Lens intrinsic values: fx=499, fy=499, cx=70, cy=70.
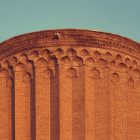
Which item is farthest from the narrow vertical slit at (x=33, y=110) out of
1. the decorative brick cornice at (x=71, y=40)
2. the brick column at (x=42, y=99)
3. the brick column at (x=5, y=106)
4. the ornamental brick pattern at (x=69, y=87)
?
the decorative brick cornice at (x=71, y=40)

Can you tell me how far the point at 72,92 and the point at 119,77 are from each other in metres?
1.36

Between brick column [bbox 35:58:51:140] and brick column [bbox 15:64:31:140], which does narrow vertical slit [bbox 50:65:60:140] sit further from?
brick column [bbox 15:64:31:140]

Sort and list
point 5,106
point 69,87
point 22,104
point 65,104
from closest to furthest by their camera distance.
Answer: point 65,104
point 69,87
point 22,104
point 5,106

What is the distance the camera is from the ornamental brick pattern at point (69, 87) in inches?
503

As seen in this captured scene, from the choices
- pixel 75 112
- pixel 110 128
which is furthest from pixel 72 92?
pixel 110 128

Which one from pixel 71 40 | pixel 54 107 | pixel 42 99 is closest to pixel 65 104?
pixel 54 107

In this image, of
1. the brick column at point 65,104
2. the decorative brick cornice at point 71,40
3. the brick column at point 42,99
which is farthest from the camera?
the decorative brick cornice at point 71,40

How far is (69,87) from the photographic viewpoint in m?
13.0

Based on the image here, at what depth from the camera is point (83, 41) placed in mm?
13219

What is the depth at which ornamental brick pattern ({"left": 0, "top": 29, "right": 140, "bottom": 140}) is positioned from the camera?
1277 cm

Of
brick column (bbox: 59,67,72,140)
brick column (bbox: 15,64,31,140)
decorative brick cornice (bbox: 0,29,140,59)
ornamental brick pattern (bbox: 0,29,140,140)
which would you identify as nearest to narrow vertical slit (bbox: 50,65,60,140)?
ornamental brick pattern (bbox: 0,29,140,140)

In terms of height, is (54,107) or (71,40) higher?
(71,40)

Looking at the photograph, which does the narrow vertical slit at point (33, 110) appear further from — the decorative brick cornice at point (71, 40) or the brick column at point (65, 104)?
the decorative brick cornice at point (71, 40)

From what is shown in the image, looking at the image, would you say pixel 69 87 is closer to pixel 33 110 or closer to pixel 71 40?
pixel 33 110
